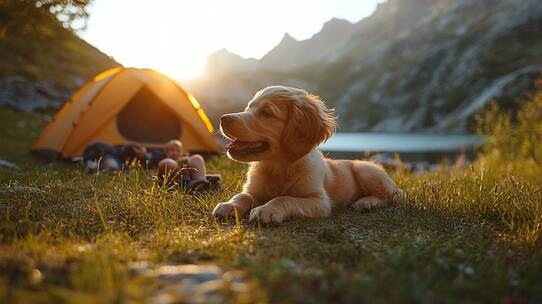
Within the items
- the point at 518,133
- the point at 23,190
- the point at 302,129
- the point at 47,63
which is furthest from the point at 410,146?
the point at 23,190

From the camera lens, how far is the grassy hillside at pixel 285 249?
6.04ft

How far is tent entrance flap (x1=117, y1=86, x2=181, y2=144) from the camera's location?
10886mm

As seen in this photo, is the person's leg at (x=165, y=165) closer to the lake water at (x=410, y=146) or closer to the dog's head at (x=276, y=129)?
the dog's head at (x=276, y=129)

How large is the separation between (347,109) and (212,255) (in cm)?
16184

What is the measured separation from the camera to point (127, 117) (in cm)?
1085

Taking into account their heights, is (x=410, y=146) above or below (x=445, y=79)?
below

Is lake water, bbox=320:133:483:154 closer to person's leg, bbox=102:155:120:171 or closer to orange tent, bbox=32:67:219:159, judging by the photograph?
orange tent, bbox=32:67:219:159

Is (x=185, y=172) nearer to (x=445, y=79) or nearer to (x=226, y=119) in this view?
(x=226, y=119)

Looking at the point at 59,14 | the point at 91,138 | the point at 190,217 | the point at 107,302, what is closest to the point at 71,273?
the point at 107,302

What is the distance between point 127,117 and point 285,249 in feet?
30.8

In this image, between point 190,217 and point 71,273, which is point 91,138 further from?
point 71,273

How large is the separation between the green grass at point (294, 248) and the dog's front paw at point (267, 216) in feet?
0.33

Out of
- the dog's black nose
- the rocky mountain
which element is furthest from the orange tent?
the rocky mountain

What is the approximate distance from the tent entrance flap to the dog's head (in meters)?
7.37
